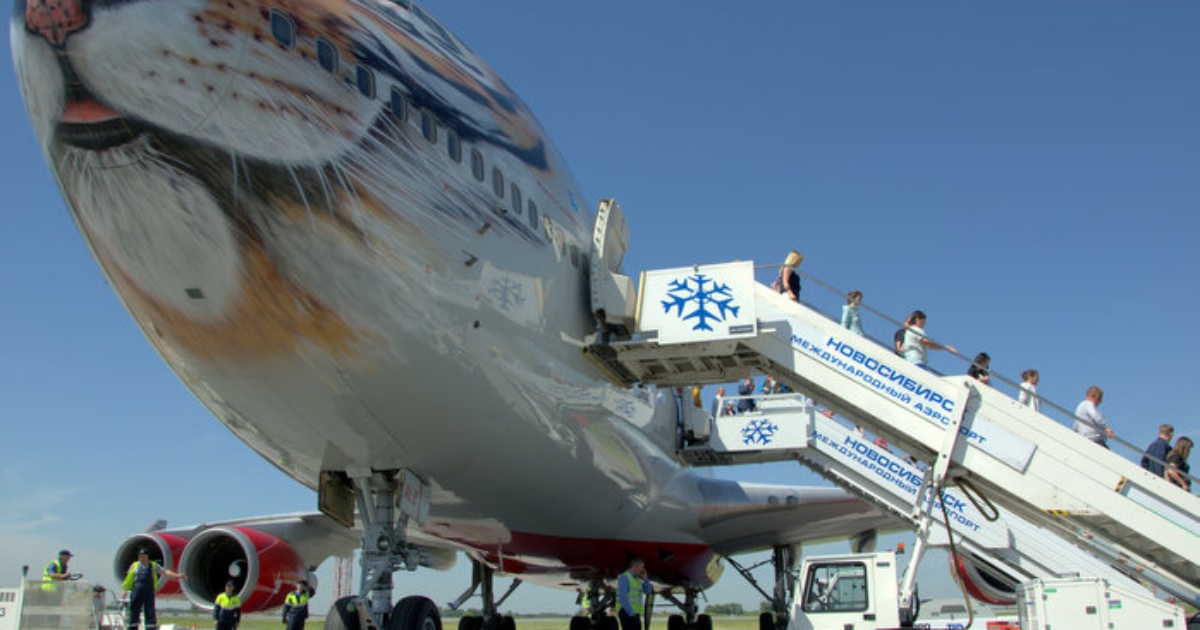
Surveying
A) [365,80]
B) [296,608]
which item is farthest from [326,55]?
[296,608]

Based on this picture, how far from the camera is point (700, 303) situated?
8.14m

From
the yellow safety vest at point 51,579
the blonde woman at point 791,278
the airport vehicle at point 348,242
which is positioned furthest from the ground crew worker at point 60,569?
the blonde woman at point 791,278

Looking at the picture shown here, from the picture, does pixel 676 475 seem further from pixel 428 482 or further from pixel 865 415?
pixel 428 482

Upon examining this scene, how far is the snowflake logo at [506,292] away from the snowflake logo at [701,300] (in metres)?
1.75

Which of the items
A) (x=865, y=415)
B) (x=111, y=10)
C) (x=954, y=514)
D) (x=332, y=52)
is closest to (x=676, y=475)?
(x=954, y=514)

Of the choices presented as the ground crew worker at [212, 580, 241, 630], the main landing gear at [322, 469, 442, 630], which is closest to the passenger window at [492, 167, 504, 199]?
the main landing gear at [322, 469, 442, 630]

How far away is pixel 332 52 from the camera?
5395 mm

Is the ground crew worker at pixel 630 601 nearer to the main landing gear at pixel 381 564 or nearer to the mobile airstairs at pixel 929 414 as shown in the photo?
the mobile airstairs at pixel 929 414

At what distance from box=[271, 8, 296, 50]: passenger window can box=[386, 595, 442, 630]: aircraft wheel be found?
3.88 m

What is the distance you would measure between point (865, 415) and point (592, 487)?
270cm

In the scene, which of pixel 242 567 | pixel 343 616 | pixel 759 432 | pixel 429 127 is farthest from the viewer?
pixel 242 567

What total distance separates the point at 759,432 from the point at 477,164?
556cm

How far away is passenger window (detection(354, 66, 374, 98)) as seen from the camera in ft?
18.1

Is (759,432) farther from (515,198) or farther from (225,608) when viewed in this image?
(225,608)
